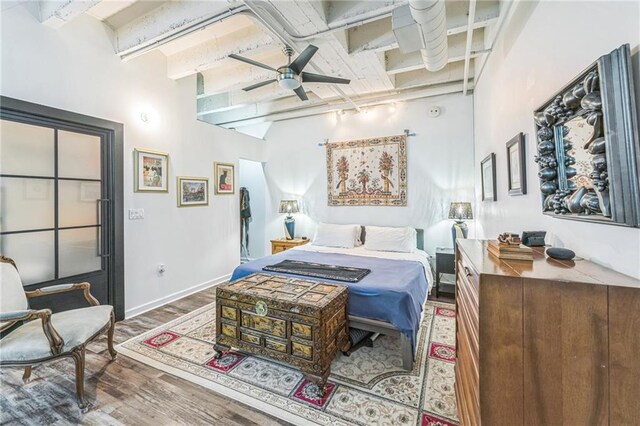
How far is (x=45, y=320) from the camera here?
173 centimetres

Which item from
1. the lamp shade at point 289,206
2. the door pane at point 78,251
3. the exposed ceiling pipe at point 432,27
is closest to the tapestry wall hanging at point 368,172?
the lamp shade at point 289,206

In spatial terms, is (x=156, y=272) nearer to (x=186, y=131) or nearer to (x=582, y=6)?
(x=186, y=131)

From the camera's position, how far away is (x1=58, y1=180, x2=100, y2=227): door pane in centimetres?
269

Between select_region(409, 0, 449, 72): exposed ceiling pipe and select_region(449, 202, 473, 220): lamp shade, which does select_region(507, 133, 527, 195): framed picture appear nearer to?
select_region(409, 0, 449, 72): exposed ceiling pipe

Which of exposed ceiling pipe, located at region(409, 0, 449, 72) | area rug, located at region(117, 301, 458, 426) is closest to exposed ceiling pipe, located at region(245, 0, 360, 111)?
exposed ceiling pipe, located at region(409, 0, 449, 72)

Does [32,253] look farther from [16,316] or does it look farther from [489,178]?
[489,178]

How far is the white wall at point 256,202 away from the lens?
18.4ft

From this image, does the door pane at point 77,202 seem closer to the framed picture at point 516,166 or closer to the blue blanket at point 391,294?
the blue blanket at point 391,294

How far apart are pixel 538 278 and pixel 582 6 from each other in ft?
3.95

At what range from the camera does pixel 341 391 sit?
1948 millimetres

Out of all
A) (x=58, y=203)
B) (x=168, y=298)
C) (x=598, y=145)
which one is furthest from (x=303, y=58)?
(x=168, y=298)

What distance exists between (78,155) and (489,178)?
13.9 feet

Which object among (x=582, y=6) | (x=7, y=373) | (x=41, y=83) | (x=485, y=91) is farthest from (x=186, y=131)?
(x=582, y=6)

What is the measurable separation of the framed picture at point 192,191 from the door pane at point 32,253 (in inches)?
57.2
